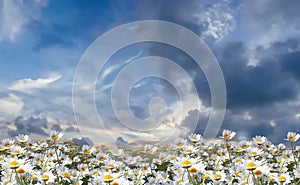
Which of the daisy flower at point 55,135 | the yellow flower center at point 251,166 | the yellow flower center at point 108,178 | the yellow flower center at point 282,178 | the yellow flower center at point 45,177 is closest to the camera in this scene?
the yellow flower center at point 108,178

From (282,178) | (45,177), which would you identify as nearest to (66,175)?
(45,177)

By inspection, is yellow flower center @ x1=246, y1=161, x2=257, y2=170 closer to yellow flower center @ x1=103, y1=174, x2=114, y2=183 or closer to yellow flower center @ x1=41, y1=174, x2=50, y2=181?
yellow flower center @ x1=103, y1=174, x2=114, y2=183

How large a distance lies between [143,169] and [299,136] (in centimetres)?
300

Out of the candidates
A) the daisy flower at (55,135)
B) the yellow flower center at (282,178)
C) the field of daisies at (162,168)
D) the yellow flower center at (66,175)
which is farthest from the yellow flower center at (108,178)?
the daisy flower at (55,135)

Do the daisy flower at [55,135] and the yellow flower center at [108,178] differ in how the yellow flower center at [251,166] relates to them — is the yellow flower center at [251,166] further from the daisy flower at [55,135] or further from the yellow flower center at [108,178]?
the daisy flower at [55,135]

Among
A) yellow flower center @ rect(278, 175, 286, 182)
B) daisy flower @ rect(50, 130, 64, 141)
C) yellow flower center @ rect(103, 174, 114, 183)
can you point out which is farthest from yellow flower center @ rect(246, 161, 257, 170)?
daisy flower @ rect(50, 130, 64, 141)

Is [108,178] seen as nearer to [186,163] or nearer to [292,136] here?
[186,163]

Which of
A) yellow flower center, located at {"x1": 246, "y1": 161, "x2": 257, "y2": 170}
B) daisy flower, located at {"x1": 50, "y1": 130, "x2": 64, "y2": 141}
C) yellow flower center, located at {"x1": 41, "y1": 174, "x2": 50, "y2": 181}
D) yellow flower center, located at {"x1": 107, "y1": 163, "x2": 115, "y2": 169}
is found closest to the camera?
yellow flower center, located at {"x1": 246, "y1": 161, "x2": 257, "y2": 170}

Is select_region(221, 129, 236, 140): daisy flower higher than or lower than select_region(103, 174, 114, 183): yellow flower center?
higher

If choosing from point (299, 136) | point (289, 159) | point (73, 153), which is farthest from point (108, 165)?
point (73, 153)

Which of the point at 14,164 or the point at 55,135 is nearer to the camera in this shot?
the point at 14,164

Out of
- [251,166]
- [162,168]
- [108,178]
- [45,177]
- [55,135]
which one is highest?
[162,168]

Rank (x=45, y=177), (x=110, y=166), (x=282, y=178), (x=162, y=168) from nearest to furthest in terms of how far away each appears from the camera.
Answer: (x=45, y=177), (x=282, y=178), (x=110, y=166), (x=162, y=168)

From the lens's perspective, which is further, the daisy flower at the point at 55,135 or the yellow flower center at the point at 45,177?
the daisy flower at the point at 55,135
